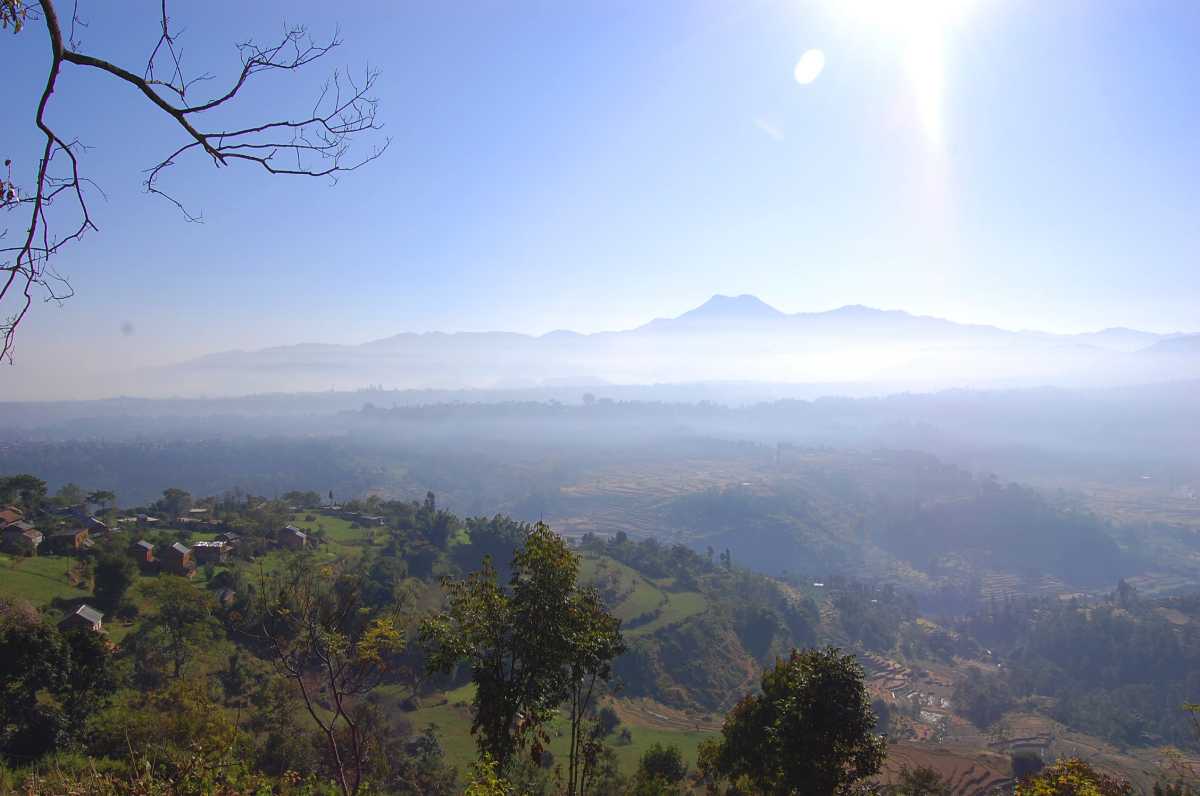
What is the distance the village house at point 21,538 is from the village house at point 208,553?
5743mm

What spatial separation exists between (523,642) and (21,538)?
3123cm

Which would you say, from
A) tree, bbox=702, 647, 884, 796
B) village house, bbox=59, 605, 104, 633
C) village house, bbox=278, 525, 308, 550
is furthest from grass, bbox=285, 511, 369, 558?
tree, bbox=702, 647, 884, 796

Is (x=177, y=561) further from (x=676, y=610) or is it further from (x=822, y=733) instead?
(x=676, y=610)

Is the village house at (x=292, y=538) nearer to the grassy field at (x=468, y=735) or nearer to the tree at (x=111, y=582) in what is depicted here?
the tree at (x=111, y=582)

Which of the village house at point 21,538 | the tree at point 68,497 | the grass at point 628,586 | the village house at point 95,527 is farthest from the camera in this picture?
the grass at point 628,586

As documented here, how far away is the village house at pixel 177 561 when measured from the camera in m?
25.7

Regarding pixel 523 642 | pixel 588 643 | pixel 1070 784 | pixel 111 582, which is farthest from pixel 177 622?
pixel 1070 784

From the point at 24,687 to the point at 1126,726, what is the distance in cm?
5330

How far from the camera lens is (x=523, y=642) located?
198 inches

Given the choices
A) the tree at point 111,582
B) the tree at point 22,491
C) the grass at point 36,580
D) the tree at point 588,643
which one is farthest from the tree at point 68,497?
the tree at point 588,643

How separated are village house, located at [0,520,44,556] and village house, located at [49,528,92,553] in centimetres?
49

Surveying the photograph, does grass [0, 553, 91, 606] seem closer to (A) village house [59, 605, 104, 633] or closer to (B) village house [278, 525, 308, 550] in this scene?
(A) village house [59, 605, 104, 633]

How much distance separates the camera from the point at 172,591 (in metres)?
20.8

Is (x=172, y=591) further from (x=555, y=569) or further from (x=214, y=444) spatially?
(x=214, y=444)
